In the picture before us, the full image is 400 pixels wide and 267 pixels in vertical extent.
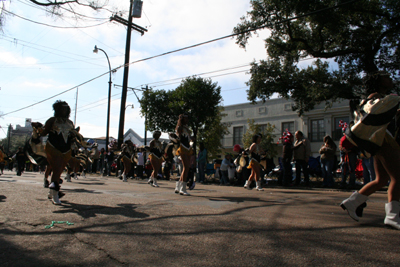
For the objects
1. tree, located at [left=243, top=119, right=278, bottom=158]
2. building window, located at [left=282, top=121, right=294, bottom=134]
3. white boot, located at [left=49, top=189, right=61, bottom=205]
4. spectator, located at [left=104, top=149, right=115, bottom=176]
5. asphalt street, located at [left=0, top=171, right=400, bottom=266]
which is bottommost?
asphalt street, located at [left=0, top=171, right=400, bottom=266]

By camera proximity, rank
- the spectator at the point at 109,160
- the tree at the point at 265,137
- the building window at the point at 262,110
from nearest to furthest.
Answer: the spectator at the point at 109,160, the tree at the point at 265,137, the building window at the point at 262,110

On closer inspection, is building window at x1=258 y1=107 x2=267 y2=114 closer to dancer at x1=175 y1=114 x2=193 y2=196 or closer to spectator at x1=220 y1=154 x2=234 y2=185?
spectator at x1=220 y1=154 x2=234 y2=185

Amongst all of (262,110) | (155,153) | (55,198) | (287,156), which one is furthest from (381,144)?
(262,110)

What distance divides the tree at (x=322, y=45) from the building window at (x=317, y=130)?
16848 millimetres

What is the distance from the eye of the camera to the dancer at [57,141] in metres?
5.77

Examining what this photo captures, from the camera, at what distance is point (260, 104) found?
138 ft

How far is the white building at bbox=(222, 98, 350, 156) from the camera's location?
34875mm

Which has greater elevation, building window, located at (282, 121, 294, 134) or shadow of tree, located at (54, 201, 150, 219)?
building window, located at (282, 121, 294, 134)

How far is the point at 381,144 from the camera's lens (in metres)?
3.52

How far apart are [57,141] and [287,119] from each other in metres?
35.9

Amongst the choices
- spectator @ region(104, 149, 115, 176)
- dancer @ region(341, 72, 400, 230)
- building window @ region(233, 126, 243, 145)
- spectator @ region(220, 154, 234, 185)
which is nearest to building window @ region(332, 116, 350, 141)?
building window @ region(233, 126, 243, 145)

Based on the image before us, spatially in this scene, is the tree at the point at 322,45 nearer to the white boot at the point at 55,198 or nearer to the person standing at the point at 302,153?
the person standing at the point at 302,153

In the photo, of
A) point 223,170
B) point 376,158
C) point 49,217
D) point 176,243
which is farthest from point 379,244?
point 223,170

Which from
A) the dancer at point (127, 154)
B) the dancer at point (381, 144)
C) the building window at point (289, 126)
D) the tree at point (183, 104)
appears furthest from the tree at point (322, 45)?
the building window at point (289, 126)
